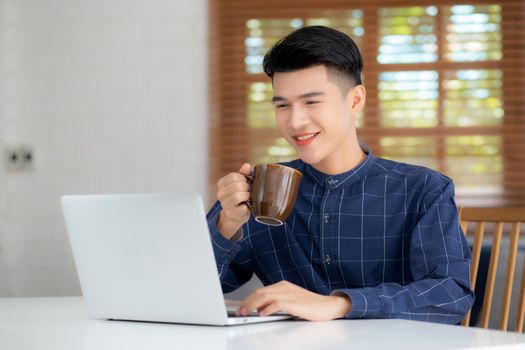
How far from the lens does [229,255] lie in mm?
1408

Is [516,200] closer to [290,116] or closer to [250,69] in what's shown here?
[250,69]

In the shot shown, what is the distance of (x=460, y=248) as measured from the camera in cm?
134

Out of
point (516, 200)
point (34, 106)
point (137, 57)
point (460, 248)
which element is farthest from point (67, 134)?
point (460, 248)

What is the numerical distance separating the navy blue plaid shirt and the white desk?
26 centimetres

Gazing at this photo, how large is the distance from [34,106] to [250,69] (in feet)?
3.11

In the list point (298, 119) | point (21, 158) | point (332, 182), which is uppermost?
point (298, 119)

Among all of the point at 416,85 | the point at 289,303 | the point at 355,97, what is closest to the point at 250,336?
the point at 289,303

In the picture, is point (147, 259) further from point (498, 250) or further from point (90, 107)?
point (90, 107)

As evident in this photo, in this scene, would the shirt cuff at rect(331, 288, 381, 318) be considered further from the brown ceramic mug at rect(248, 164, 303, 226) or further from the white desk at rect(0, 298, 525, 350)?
the brown ceramic mug at rect(248, 164, 303, 226)

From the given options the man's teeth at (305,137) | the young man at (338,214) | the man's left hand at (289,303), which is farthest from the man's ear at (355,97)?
the man's left hand at (289,303)

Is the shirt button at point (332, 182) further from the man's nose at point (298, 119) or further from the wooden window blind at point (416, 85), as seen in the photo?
the wooden window blind at point (416, 85)

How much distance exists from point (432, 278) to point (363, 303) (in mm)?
198

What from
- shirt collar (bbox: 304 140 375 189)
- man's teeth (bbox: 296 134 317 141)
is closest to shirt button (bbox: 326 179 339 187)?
shirt collar (bbox: 304 140 375 189)

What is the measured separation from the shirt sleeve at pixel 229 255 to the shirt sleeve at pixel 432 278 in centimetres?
27
